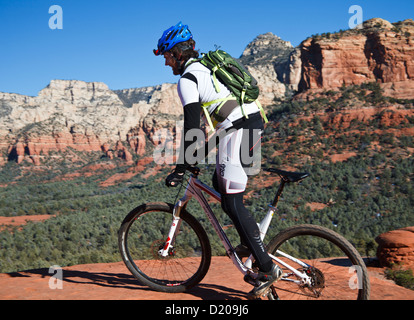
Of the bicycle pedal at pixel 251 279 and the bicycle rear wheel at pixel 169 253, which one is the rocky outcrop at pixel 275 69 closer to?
the bicycle rear wheel at pixel 169 253

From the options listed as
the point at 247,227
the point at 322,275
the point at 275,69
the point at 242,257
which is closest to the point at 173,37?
the point at 247,227

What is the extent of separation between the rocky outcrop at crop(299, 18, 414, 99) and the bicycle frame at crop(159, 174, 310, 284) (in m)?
55.7

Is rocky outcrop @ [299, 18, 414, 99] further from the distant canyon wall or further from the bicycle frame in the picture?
the bicycle frame

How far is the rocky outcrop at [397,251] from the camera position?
8219 mm

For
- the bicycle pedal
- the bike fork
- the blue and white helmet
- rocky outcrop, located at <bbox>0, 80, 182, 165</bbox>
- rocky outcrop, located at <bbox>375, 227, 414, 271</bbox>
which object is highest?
rocky outcrop, located at <bbox>0, 80, 182, 165</bbox>

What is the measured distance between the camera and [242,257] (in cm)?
306

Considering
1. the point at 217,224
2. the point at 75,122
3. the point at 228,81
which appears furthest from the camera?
the point at 75,122

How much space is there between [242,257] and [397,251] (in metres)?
7.10

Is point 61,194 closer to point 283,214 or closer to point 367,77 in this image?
point 283,214

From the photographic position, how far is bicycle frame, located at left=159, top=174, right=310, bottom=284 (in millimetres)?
2980

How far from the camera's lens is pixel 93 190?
66.6 m

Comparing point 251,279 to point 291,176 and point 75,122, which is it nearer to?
point 291,176

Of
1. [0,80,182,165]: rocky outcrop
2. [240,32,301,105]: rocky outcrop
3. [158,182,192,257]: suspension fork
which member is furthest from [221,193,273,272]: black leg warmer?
[0,80,182,165]: rocky outcrop

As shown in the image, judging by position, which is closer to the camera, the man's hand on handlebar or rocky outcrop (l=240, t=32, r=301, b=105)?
the man's hand on handlebar
